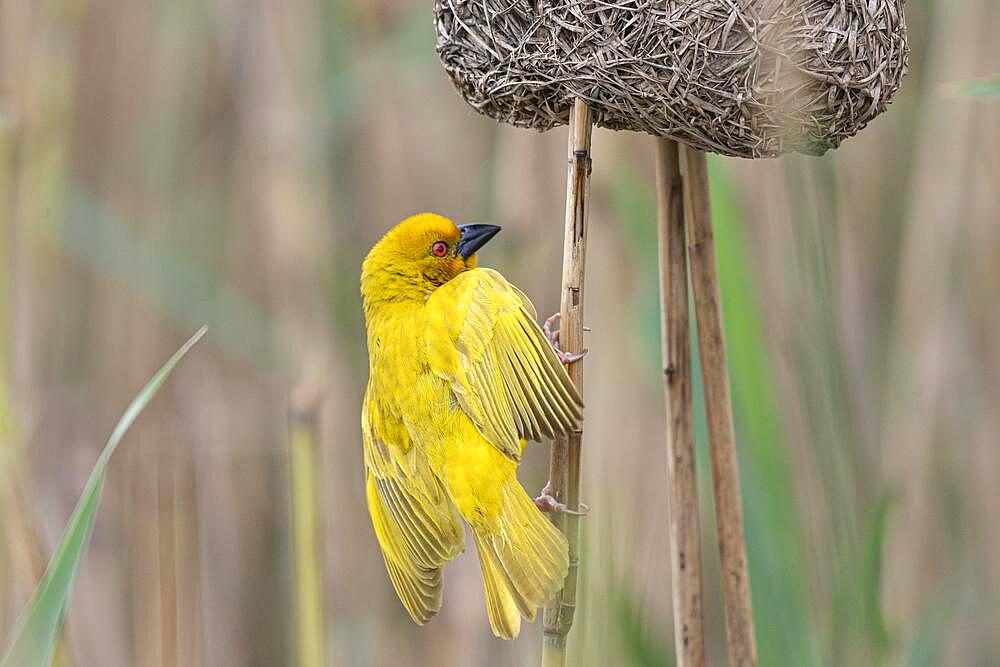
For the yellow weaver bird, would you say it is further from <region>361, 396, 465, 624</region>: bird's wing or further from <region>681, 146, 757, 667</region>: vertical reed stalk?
<region>681, 146, 757, 667</region>: vertical reed stalk

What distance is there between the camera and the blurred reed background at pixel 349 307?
7.04 feet

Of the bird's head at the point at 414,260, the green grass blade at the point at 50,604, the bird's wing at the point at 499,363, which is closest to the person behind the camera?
the green grass blade at the point at 50,604

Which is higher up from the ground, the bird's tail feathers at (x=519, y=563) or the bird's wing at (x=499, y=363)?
the bird's wing at (x=499, y=363)

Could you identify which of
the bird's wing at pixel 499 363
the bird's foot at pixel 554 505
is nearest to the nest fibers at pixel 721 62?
Result: the bird's wing at pixel 499 363

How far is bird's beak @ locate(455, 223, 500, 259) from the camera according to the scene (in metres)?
2.13

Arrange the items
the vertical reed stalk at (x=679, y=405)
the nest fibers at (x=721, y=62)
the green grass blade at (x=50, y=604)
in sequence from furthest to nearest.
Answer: the vertical reed stalk at (x=679, y=405) → the nest fibers at (x=721, y=62) → the green grass blade at (x=50, y=604)

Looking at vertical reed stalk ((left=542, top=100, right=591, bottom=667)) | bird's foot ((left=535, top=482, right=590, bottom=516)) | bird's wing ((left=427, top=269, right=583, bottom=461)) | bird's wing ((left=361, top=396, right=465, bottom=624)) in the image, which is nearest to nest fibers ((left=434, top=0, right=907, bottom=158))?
vertical reed stalk ((left=542, top=100, right=591, bottom=667))

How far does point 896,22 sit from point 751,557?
88cm

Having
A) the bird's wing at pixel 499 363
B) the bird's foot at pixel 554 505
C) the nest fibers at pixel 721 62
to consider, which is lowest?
the bird's foot at pixel 554 505

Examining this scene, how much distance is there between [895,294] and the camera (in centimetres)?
267

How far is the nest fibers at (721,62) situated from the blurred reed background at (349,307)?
416 millimetres

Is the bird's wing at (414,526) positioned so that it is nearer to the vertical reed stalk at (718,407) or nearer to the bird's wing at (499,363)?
the bird's wing at (499,363)

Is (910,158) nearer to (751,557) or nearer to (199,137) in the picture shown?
(751,557)

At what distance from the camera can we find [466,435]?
1768 millimetres
